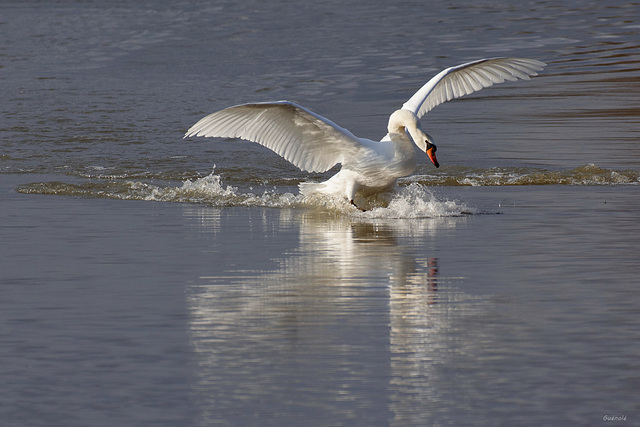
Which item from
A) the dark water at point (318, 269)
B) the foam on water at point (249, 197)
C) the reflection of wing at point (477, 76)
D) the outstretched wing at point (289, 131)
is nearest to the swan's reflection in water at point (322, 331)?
the dark water at point (318, 269)

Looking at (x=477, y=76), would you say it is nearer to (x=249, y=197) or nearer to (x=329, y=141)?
(x=329, y=141)

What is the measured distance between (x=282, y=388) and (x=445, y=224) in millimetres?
5476

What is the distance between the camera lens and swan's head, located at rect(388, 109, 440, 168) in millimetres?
11484

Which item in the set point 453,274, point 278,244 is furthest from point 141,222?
point 453,274

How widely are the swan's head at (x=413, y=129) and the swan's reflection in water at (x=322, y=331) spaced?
168 cm

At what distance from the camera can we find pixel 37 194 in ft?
42.8

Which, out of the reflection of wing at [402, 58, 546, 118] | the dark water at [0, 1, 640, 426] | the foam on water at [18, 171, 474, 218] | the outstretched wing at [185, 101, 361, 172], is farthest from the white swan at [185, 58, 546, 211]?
the reflection of wing at [402, 58, 546, 118]

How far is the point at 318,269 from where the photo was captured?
8.51m

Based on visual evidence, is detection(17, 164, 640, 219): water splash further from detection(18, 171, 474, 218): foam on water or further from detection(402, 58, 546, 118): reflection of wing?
detection(402, 58, 546, 118): reflection of wing

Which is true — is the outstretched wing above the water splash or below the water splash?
above

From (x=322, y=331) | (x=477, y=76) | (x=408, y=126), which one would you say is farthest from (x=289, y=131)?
(x=322, y=331)

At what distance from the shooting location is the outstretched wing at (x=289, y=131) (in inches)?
463

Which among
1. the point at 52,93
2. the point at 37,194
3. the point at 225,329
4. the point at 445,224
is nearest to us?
the point at 225,329

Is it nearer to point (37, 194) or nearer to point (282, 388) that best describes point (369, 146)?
point (37, 194)
